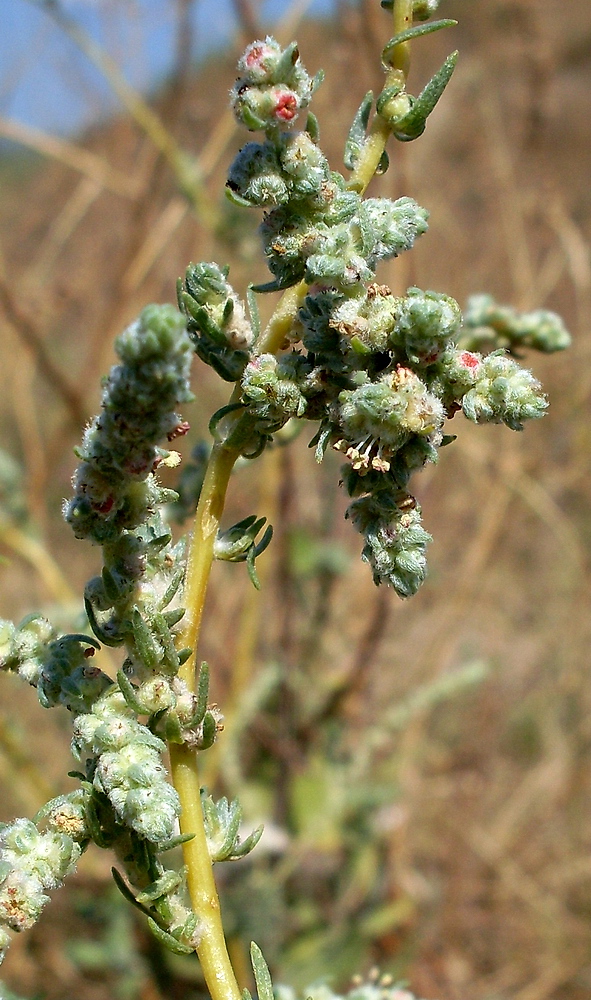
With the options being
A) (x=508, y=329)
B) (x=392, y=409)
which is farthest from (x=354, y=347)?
(x=508, y=329)

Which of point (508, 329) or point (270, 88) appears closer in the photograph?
point (270, 88)

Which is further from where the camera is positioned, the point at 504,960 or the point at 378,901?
the point at 504,960

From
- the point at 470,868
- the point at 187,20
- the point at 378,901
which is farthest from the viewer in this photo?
the point at 470,868

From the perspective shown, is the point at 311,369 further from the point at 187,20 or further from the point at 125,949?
the point at 125,949

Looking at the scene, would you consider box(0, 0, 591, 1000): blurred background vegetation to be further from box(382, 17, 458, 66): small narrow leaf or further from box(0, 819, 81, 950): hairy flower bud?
box(382, 17, 458, 66): small narrow leaf

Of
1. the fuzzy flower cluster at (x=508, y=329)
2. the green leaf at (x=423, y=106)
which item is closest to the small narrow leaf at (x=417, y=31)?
the green leaf at (x=423, y=106)

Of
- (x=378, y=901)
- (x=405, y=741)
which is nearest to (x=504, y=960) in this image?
(x=378, y=901)

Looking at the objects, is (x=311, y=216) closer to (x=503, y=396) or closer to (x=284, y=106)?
(x=284, y=106)
